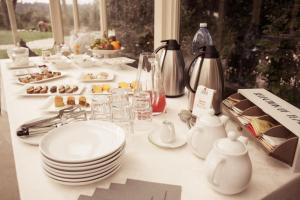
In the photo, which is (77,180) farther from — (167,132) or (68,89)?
(68,89)

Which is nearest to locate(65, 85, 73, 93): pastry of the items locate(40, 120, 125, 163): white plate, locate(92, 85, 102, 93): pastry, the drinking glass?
locate(92, 85, 102, 93): pastry

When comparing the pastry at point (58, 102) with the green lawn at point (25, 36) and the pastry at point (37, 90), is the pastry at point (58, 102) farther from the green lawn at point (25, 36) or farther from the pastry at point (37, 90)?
the green lawn at point (25, 36)

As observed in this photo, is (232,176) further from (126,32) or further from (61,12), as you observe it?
(61,12)

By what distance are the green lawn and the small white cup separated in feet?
10.2

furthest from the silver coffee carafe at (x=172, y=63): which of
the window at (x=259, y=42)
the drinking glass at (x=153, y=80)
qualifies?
the window at (x=259, y=42)

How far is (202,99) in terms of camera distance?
0.90 meters

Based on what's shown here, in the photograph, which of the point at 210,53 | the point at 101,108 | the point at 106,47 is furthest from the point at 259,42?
the point at 106,47

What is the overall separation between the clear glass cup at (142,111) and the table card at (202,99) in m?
0.17

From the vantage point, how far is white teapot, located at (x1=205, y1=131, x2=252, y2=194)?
54cm

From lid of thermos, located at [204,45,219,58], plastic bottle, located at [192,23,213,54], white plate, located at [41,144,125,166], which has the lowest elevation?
white plate, located at [41,144,125,166]

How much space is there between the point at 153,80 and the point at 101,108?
269 mm

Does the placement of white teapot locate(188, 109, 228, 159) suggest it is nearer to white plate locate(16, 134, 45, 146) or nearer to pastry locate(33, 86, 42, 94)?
white plate locate(16, 134, 45, 146)

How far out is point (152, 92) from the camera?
1.04 metres

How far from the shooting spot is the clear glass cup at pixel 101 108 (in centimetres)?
91
